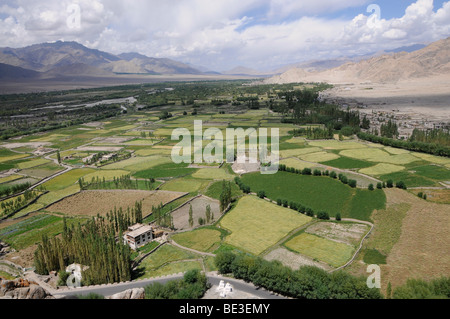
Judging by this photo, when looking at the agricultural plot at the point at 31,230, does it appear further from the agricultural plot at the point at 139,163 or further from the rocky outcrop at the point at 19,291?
the agricultural plot at the point at 139,163

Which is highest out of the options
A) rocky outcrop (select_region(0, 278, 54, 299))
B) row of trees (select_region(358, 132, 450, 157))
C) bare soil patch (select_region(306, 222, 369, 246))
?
row of trees (select_region(358, 132, 450, 157))

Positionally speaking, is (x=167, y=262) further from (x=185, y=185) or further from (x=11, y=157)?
(x=11, y=157)

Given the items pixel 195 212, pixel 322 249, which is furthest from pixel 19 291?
pixel 322 249

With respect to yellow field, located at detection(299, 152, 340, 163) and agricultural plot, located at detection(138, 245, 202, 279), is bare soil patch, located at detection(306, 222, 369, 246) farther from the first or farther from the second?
yellow field, located at detection(299, 152, 340, 163)

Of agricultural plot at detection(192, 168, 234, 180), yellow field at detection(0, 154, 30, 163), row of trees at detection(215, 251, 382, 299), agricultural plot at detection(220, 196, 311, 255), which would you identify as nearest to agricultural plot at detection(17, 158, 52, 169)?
yellow field at detection(0, 154, 30, 163)
